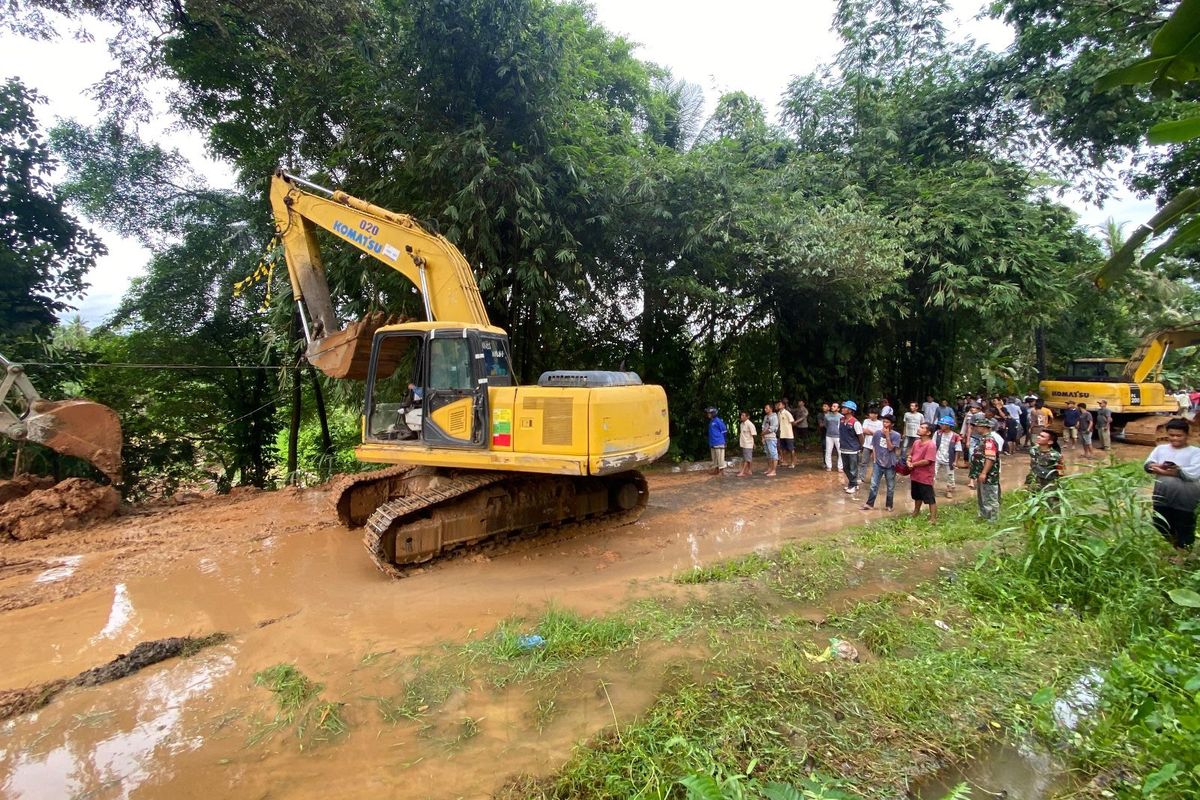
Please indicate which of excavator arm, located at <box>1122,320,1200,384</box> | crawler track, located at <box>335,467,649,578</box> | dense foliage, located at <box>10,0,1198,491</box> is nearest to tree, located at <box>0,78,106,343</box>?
dense foliage, located at <box>10,0,1198,491</box>

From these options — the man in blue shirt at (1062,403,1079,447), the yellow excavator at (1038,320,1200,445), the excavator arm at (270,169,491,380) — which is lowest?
the man in blue shirt at (1062,403,1079,447)

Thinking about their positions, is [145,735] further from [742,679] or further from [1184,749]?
[1184,749]

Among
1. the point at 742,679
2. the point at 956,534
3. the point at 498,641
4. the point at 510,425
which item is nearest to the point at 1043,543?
the point at 956,534

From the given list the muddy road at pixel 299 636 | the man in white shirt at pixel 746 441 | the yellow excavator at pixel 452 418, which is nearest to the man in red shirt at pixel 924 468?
the muddy road at pixel 299 636

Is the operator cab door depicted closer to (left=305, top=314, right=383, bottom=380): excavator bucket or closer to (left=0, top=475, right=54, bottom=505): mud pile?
(left=305, top=314, right=383, bottom=380): excavator bucket

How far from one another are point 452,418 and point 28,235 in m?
9.15

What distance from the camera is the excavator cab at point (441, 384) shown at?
600cm

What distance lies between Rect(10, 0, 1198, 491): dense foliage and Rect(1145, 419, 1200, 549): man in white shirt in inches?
257

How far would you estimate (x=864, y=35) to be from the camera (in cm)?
1541

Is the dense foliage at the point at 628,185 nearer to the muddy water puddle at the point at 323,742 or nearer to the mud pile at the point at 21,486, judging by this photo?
the mud pile at the point at 21,486

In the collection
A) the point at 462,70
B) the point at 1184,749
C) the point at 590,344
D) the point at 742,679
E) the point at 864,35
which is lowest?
the point at 742,679

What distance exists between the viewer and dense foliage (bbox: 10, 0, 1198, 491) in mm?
8992

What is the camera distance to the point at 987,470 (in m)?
6.61

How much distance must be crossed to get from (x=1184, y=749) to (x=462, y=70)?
10.2 m
